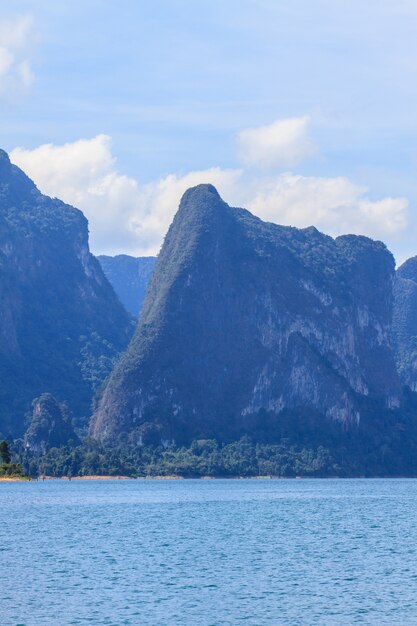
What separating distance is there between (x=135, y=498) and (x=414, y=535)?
66.6m

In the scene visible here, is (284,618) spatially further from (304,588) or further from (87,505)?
(87,505)

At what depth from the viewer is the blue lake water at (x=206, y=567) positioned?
54.6m

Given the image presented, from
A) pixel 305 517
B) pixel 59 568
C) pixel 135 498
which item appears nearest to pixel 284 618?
pixel 59 568

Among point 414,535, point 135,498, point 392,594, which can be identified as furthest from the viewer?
point 135,498

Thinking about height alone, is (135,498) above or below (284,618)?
above

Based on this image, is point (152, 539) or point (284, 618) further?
point (152, 539)

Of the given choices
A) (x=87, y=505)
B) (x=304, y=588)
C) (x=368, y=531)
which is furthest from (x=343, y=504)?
(x=304, y=588)

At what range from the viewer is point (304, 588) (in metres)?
61.9

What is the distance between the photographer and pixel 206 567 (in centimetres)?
7062

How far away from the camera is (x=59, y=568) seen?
2741 inches

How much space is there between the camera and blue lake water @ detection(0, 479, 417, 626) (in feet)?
179

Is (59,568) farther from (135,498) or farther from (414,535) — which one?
(135,498)

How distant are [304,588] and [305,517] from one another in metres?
54.7

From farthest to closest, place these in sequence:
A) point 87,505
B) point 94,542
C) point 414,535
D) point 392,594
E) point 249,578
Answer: point 87,505 → point 414,535 → point 94,542 → point 249,578 → point 392,594
